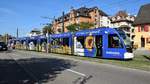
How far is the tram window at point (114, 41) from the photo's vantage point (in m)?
28.5

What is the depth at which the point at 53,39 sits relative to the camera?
46.1 m

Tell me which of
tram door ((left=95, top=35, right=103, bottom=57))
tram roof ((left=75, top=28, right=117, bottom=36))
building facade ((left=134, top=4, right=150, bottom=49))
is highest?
building facade ((left=134, top=4, right=150, bottom=49))

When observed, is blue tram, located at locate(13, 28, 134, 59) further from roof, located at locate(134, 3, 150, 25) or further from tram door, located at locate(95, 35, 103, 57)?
roof, located at locate(134, 3, 150, 25)

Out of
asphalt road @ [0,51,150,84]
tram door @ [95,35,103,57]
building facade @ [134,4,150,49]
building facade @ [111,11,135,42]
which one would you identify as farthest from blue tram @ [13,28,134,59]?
building facade @ [111,11,135,42]

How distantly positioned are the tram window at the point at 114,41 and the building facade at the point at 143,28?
46967 mm

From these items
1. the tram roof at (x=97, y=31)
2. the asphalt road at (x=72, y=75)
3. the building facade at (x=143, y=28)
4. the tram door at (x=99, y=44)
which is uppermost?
the building facade at (x=143, y=28)

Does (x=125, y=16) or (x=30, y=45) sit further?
(x=125, y=16)

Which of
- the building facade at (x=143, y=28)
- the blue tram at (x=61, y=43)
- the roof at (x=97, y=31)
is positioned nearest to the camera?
the roof at (x=97, y=31)

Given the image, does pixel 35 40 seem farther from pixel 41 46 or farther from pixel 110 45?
pixel 110 45

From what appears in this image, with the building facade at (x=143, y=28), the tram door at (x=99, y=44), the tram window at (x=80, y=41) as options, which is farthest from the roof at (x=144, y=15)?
the tram door at (x=99, y=44)

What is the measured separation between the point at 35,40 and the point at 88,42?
82.0ft

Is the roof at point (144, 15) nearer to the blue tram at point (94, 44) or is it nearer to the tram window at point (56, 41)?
the tram window at point (56, 41)

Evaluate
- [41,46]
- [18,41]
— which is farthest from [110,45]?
[18,41]

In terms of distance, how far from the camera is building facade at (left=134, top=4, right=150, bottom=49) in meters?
76.3
